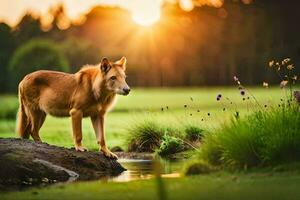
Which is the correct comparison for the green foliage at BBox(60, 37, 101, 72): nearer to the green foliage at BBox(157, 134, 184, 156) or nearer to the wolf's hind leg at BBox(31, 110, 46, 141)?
the green foliage at BBox(157, 134, 184, 156)

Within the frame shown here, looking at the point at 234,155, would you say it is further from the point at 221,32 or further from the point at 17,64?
the point at 221,32

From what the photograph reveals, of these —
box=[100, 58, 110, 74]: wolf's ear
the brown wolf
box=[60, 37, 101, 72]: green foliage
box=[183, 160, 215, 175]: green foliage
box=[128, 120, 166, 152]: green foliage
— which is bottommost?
box=[183, 160, 215, 175]: green foliage

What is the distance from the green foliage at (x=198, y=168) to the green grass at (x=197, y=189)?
26 centimetres

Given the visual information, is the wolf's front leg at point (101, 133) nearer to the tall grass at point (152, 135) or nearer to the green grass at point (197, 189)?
the green grass at point (197, 189)

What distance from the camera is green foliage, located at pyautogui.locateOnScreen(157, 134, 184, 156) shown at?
14742mm

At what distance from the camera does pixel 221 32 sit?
7906 cm

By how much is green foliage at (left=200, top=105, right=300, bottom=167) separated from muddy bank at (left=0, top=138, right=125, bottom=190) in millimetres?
1749

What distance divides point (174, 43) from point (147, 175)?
73.6 meters

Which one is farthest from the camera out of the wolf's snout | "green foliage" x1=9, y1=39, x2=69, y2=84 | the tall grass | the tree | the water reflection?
the tree

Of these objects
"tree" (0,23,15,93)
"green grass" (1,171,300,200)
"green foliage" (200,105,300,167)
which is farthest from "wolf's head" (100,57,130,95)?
"tree" (0,23,15,93)

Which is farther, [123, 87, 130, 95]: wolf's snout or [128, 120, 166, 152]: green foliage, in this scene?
[128, 120, 166, 152]: green foliage

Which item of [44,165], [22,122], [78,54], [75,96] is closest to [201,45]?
[78,54]

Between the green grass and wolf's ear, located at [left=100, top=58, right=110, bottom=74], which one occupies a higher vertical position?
wolf's ear, located at [left=100, top=58, right=110, bottom=74]

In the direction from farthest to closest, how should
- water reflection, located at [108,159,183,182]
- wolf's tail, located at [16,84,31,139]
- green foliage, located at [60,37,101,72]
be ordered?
green foliage, located at [60,37,101,72]
wolf's tail, located at [16,84,31,139]
water reflection, located at [108,159,183,182]
